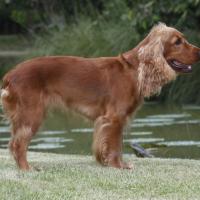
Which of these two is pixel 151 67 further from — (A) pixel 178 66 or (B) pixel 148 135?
(B) pixel 148 135

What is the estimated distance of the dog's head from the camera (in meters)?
10.1

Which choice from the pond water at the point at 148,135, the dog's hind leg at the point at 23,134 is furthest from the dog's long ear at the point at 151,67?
the pond water at the point at 148,135

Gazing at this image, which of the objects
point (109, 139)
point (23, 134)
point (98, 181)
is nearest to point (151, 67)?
point (109, 139)

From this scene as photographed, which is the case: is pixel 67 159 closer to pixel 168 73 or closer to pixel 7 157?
pixel 7 157

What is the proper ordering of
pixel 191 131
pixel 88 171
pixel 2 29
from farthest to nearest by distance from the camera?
1. pixel 2 29
2. pixel 191 131
3. pixel 88 171

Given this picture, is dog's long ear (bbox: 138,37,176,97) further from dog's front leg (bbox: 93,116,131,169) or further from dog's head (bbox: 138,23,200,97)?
dog's front leg (bbox: 93,116,131,169)

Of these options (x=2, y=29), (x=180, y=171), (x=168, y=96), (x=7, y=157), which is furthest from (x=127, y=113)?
(x=2, y=29)

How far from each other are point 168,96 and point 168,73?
507 inches

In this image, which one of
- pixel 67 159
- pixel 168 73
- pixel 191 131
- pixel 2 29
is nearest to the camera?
pixel 168 73

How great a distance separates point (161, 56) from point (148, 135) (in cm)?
646

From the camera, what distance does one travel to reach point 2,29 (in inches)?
2035

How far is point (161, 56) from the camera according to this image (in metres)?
10.1

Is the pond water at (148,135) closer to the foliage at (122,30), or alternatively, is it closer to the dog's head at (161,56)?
the foliage at (122,30)

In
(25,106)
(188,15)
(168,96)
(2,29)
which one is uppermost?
(25,106)
